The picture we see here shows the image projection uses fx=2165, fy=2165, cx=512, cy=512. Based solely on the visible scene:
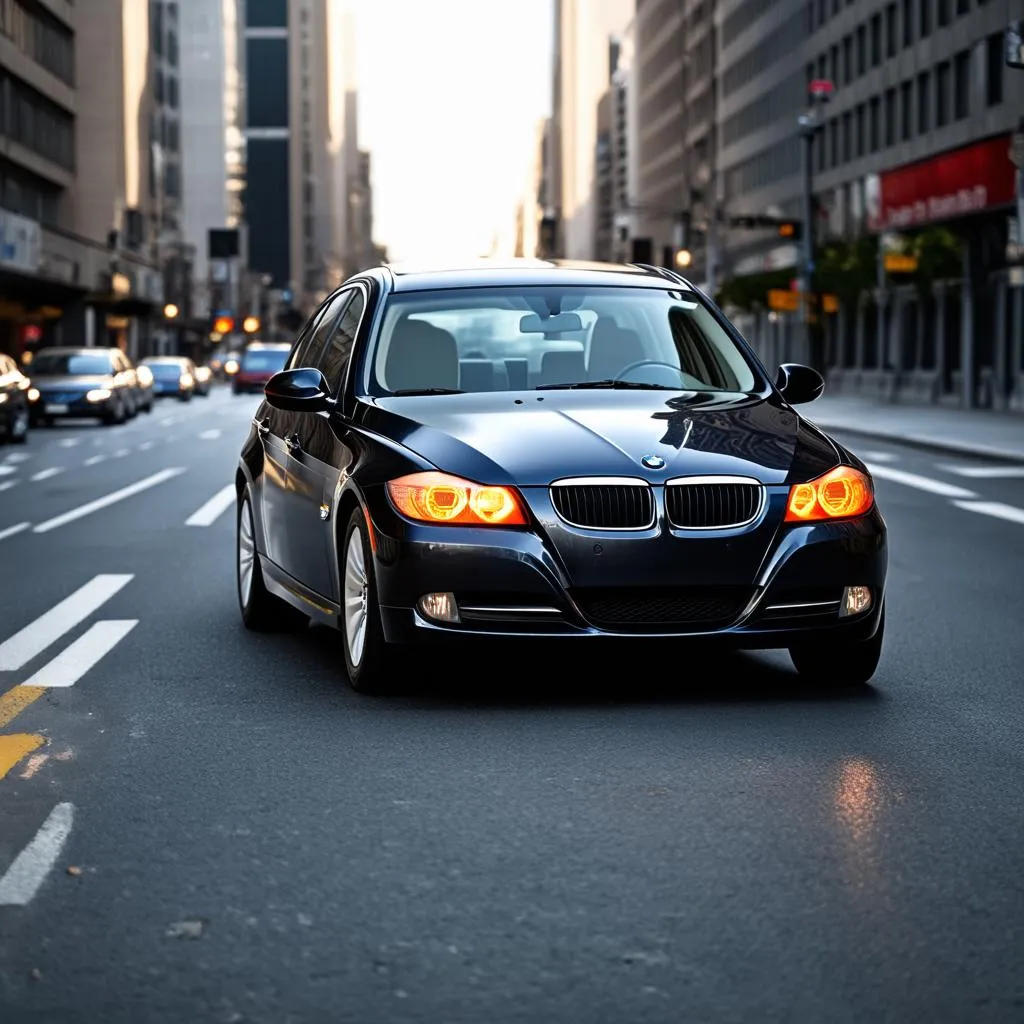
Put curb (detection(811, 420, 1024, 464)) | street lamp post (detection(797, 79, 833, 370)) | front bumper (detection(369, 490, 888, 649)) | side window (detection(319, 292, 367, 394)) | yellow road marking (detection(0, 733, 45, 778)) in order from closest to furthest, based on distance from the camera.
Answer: yellow road marking (detection(0, 733, 45, 778)), front bumper (detection(369, 490, 888, 649)), side window (detection(319, 292, 367, 394)), curb (detection(811, 420, 1024, 464)), street lamp post (detection(797, 79, 833, 370))

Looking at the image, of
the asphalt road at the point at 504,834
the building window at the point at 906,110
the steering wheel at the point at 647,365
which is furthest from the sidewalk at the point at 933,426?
the asphalt road at the point at 504,834

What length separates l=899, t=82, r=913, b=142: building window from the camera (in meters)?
58.5

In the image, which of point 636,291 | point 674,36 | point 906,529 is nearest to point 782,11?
point 674,36

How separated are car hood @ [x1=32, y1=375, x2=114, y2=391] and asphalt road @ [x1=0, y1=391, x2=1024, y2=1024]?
33.3 m

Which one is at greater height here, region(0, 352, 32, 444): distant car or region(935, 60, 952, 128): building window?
region(935, 60, 952, 128): building window

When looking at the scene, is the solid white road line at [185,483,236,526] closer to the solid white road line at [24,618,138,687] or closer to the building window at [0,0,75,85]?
the solid white road line at [24,618,138,687]

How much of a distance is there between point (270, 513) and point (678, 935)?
17.0ft

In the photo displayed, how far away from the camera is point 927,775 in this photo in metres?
6.34

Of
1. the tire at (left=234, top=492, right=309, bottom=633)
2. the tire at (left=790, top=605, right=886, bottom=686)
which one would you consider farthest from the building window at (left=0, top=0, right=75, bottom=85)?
the tire at (left=790, top=605, right=886, bottom=686)

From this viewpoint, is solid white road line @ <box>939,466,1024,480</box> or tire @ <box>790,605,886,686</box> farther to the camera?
solid white road line @ <box>939,466,1024,480</box>

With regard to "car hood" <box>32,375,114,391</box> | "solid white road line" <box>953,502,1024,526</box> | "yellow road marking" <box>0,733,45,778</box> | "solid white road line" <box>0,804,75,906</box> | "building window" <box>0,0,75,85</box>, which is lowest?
"solid white road line" <box>953,502,1024,526</box>

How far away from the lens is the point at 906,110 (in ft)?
194

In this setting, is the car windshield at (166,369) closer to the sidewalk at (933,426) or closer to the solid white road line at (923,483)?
the sidewalk at (933,426)


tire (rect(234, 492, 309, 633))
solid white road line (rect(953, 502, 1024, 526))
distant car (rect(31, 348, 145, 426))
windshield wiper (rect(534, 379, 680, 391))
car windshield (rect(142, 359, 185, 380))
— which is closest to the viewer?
windshield wiper (rect(534, 379, 680, 391))
